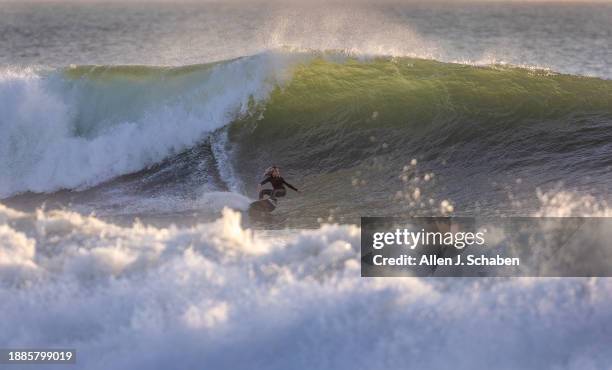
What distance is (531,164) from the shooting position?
35.9 feet

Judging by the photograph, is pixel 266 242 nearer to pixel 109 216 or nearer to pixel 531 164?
pixel 109 216

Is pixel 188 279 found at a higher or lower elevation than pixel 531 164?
lower

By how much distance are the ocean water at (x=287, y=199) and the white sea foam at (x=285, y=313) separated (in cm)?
2

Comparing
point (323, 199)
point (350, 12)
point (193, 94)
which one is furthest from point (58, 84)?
point (350, 12)

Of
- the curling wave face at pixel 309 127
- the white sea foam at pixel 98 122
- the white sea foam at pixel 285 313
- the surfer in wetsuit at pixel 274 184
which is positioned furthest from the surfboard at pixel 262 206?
the white sea foam at pixel 98 122

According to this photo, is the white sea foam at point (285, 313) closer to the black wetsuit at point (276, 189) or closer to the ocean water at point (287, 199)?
the ocean water at point (287, 199)

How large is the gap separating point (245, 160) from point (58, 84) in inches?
196

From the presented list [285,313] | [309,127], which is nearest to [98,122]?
[309,127]

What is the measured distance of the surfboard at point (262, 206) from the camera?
9.55 m

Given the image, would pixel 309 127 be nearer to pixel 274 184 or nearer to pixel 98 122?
pixel 274 184

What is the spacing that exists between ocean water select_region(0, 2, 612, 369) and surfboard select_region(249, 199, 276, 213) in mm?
111

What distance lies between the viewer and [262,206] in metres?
9.59

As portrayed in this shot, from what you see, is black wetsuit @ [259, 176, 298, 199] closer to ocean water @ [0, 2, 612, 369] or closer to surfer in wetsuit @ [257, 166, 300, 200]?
surfer in wetsuit @ [257, 166, 300, 200]

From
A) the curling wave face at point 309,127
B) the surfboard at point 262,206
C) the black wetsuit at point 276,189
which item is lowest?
the surfboard at point 262,206
